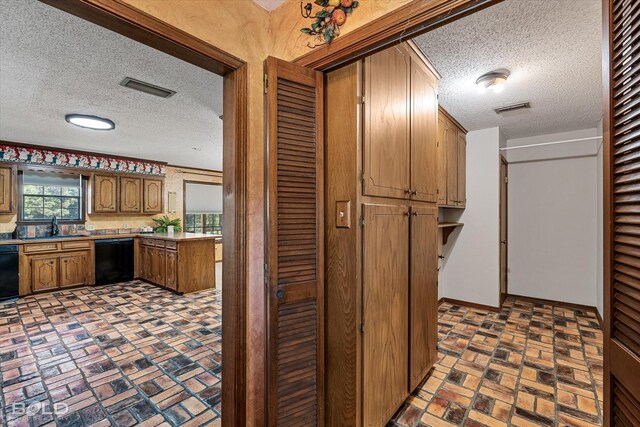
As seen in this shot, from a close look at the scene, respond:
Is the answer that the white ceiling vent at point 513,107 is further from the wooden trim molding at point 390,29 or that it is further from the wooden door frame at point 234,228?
the wooden door frame at point 234,228

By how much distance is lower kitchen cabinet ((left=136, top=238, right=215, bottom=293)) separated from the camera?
471cm

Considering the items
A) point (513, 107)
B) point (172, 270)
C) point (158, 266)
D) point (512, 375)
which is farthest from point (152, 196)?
point (512, 375)

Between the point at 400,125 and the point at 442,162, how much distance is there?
5.70 ft

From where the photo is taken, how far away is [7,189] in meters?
4.67

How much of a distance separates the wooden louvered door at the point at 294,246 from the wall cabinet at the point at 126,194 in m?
5.95

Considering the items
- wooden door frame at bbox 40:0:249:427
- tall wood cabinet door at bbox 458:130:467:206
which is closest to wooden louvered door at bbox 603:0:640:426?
wooden door frame at bbox 40:0:249:427

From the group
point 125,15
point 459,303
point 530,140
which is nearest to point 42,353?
point 125,15

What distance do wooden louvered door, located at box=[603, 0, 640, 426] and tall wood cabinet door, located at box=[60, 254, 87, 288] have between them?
22.2 feet

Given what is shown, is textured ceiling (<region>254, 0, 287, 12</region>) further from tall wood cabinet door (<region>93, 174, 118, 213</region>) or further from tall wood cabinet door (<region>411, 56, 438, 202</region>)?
tall wood cabinet door (<region>93, 174, 118, 213</region>)

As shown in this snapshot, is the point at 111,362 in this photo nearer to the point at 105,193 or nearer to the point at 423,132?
the point at 423,132

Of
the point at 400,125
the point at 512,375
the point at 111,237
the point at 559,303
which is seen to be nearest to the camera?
the point at 400,125

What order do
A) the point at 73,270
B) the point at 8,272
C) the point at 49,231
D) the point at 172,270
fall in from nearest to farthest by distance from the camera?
the point at 8,272, the point at 172,270, the point at 73,270, the point at 49,231

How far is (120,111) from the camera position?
3273 mm

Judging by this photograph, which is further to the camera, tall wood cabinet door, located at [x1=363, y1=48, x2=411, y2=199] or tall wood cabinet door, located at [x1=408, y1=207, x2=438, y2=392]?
tall wood cabinet door, located at [x1=408, y1=207, x2=438, y2=392]
